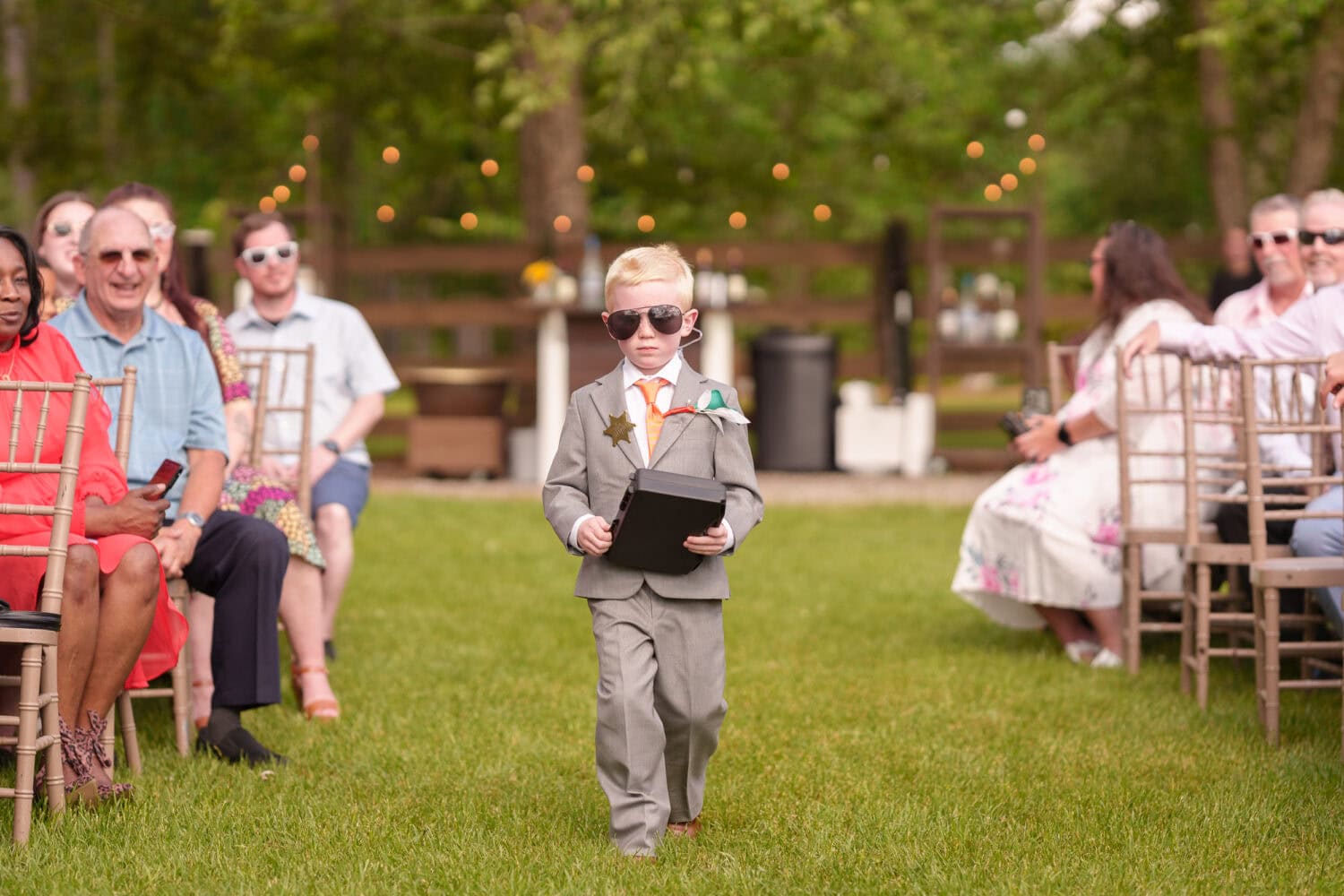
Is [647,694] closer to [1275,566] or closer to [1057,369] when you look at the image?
[1275,566]

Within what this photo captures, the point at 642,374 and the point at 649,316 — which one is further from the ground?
the point at 649,316

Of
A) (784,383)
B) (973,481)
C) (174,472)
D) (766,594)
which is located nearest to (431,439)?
(784,383)

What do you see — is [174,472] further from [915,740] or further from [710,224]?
[710,224]

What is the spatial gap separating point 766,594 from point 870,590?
521mm

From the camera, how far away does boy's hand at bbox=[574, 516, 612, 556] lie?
3.67 meters

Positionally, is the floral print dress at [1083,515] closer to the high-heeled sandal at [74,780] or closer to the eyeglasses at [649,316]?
the eyeglasses at [649,316]

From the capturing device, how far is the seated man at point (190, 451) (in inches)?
195

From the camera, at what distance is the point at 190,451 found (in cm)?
512

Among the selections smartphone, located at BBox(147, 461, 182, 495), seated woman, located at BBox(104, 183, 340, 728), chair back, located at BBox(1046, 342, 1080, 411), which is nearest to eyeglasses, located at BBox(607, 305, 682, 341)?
smartphone, located at BBox(147, 461, 182, 495)

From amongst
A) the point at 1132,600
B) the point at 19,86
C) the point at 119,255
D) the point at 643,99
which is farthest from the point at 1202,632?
the point at 19,86

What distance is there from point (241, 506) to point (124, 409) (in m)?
0.76

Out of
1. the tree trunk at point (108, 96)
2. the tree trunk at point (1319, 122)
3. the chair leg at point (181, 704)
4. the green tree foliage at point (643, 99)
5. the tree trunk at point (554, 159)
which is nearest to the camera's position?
the chair leg at point (181, 704)

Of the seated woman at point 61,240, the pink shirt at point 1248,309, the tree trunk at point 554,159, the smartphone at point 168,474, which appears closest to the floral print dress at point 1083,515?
the pink shirt at point 1248,309

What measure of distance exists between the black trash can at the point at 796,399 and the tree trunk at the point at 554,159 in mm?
1861
